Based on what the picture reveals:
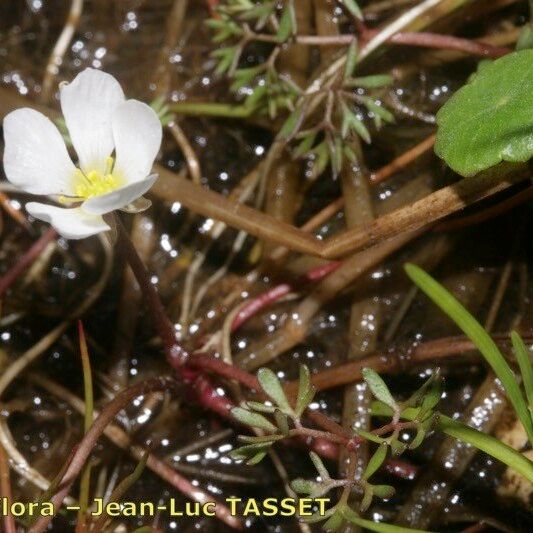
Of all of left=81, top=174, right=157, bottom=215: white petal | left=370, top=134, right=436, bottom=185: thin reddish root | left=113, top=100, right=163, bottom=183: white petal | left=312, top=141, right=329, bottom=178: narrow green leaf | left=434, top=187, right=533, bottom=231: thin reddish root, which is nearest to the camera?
left=81, top=174, right=157, bottom=215: white petal

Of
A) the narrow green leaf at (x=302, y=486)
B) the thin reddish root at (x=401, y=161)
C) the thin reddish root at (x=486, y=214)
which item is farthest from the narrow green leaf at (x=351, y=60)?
the narrow green leaf at (x=302, y=486)

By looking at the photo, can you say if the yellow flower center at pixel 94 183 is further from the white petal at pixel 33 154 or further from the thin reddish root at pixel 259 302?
the thin reddish root at pixel 259 302

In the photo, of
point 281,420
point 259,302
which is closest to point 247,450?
point 281,420

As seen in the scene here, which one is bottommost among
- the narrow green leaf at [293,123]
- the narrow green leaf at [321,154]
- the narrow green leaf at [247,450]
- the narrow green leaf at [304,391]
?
the narrow green leaf at [247,450]

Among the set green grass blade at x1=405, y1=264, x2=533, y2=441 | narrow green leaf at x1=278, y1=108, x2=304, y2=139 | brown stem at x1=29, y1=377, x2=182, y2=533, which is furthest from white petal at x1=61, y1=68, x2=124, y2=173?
green grass blade at x1=405, y1=264, x2=533, y2=441

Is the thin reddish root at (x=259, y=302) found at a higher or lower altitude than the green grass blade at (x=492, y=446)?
higher

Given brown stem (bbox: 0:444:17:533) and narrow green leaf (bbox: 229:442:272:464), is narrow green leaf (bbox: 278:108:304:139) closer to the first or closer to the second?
narrow green leaf (bbox: 229:442:272:464)
